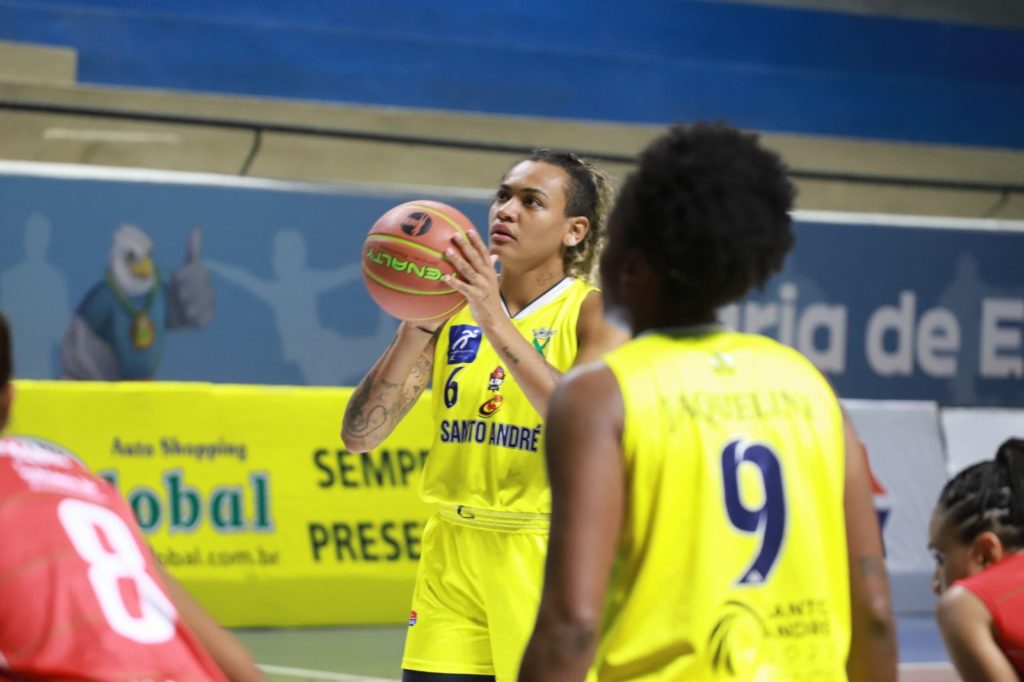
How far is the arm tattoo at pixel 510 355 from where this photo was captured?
3.57 meters

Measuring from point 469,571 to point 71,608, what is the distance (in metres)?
1.85

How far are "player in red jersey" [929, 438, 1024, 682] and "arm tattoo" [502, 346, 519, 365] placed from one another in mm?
1152

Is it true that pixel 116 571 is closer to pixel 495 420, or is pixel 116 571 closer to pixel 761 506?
pixel 761 506

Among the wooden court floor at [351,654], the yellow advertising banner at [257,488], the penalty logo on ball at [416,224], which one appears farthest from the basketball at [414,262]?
the yellow advertising banner at [257,488]

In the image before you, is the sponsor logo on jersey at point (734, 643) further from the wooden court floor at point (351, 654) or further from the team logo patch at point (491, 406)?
the wooden court floor at point (351, 654)

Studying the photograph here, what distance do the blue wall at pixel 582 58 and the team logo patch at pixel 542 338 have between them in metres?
9.55

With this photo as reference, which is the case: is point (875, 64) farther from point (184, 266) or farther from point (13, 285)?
point (13, 285)

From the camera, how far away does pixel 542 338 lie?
397 centimetres

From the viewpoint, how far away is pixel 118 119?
11.8 meters

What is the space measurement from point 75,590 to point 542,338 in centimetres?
209

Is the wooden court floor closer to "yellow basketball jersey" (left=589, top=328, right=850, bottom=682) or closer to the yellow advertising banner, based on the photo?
the yellow advertising banner

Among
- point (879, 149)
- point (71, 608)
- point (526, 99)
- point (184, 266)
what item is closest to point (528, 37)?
point (526, 99)

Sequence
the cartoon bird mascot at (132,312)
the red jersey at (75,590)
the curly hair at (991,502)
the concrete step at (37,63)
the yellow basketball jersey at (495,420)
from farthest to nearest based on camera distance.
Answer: the concrete step at (37,63)
the cartoon bird mascot at (132,312)
the yellow basketball jersey at (495,420)
the curly hair at (991,502)
the red jersey at (75,590)

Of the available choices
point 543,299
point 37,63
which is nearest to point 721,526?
point 543,299
